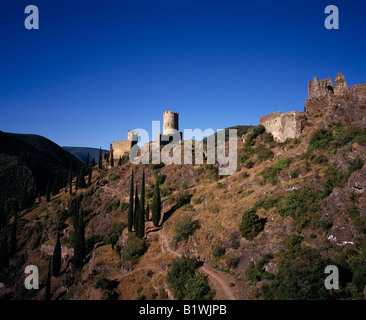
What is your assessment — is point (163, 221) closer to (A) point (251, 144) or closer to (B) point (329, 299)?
(A) point (251, 144)

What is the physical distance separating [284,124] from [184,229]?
23158 mm

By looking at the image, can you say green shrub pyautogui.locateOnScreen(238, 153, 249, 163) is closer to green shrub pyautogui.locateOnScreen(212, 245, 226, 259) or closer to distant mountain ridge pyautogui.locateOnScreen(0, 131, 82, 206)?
green shrub pyautogui.locateOnScreen(212, 245, 226, 259)

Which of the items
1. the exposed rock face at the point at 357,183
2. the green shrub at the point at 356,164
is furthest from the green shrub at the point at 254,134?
the exposed rock face at the point at 357,183

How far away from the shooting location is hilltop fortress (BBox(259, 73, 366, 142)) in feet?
119

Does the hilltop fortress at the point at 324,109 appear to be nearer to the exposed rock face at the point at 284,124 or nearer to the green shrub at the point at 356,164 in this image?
the exposed rock face at the point at 284,124

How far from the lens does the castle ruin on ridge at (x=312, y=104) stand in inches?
1586

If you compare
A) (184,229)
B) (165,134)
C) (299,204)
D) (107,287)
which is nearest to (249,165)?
(184,229)

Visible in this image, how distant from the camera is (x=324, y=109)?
41062 millimetres

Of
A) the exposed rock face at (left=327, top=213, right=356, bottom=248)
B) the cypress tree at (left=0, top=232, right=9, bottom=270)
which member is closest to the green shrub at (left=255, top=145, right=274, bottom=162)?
the exposed rock face at (left=327, top=213, right=356, bottom=248)

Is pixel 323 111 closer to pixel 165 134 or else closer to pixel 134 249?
pixel 134 249

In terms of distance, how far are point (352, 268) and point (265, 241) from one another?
8.35 meters

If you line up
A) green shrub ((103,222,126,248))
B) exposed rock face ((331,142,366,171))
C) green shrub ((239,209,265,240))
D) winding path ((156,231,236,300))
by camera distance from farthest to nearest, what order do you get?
green shrub ((103,222,126,248)), green shrub ((239,209,265,240)), exposed rock face ((331,142,366,171)), winding path ((156,231,236,300))

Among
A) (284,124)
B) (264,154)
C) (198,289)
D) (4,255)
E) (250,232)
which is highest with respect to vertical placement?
(284,124)

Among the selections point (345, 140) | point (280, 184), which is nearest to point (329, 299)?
point (280, 184)
